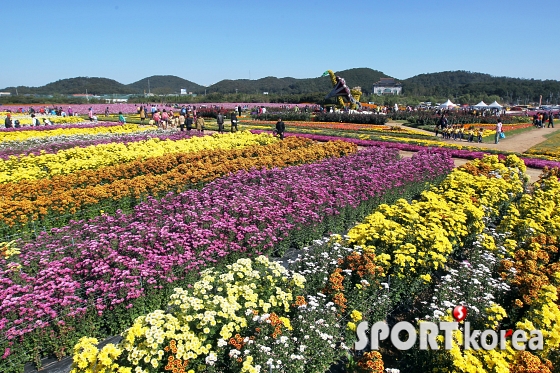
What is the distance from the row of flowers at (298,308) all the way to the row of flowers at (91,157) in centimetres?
859

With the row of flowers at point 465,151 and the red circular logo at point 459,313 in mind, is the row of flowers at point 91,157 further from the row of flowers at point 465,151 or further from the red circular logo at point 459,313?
the red circular logo at point 459,313

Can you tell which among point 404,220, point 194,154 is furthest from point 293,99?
point 404,220

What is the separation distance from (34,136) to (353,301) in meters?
21.7

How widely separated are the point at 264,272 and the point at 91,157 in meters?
10.9

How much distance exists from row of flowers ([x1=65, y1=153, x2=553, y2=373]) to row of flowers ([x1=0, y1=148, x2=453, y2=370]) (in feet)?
2.40

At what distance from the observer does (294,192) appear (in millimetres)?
8984

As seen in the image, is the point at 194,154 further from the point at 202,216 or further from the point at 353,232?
the point at 353,232

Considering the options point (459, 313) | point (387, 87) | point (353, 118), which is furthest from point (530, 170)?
point (387, 87)

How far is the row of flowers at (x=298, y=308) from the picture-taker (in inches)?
143

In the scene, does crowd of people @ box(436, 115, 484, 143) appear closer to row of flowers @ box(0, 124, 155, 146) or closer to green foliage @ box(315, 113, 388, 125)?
green foliage @ box(315, 113, 388, 125)

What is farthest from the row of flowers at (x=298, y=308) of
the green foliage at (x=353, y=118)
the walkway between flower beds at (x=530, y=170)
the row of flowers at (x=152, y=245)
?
the green foliage at (x=353, y=118)

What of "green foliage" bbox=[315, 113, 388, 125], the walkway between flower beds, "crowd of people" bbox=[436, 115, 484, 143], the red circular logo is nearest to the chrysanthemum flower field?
the red circular logo

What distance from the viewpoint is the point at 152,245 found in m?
6.30

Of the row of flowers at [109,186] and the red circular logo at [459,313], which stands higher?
the row of flowers at [109,186]
